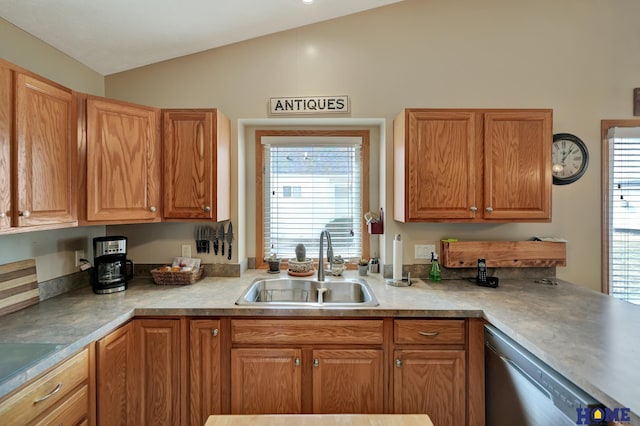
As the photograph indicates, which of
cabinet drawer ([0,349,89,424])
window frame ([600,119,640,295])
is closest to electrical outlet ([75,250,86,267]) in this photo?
cabinet drawer ([0,349,89,424])

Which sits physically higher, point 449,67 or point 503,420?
point 449,67

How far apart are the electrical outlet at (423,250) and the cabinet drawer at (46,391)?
6.68 ft

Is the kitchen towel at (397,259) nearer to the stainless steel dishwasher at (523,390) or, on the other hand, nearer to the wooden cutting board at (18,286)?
the stainless steel dishwasher at (523,390)

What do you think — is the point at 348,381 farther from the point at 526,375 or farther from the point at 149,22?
the point at 149,22

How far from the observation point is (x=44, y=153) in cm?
150

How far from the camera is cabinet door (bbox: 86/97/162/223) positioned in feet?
5.70

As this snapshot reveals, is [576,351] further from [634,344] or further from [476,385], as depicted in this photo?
[476,385]

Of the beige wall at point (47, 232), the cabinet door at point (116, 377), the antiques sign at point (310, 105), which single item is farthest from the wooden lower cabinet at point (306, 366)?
the antiques sign at point (310, 105)

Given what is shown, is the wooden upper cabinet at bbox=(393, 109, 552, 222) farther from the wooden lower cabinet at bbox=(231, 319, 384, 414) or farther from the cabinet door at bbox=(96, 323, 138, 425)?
the cabinet door at bbox=(96, 323, 138, 425)

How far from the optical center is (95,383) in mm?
1392

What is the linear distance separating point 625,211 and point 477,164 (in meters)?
1.29

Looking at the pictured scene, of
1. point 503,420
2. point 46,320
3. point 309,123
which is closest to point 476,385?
point 503,420

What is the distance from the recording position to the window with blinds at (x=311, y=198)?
2529 mm

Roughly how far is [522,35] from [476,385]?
2.41 m
